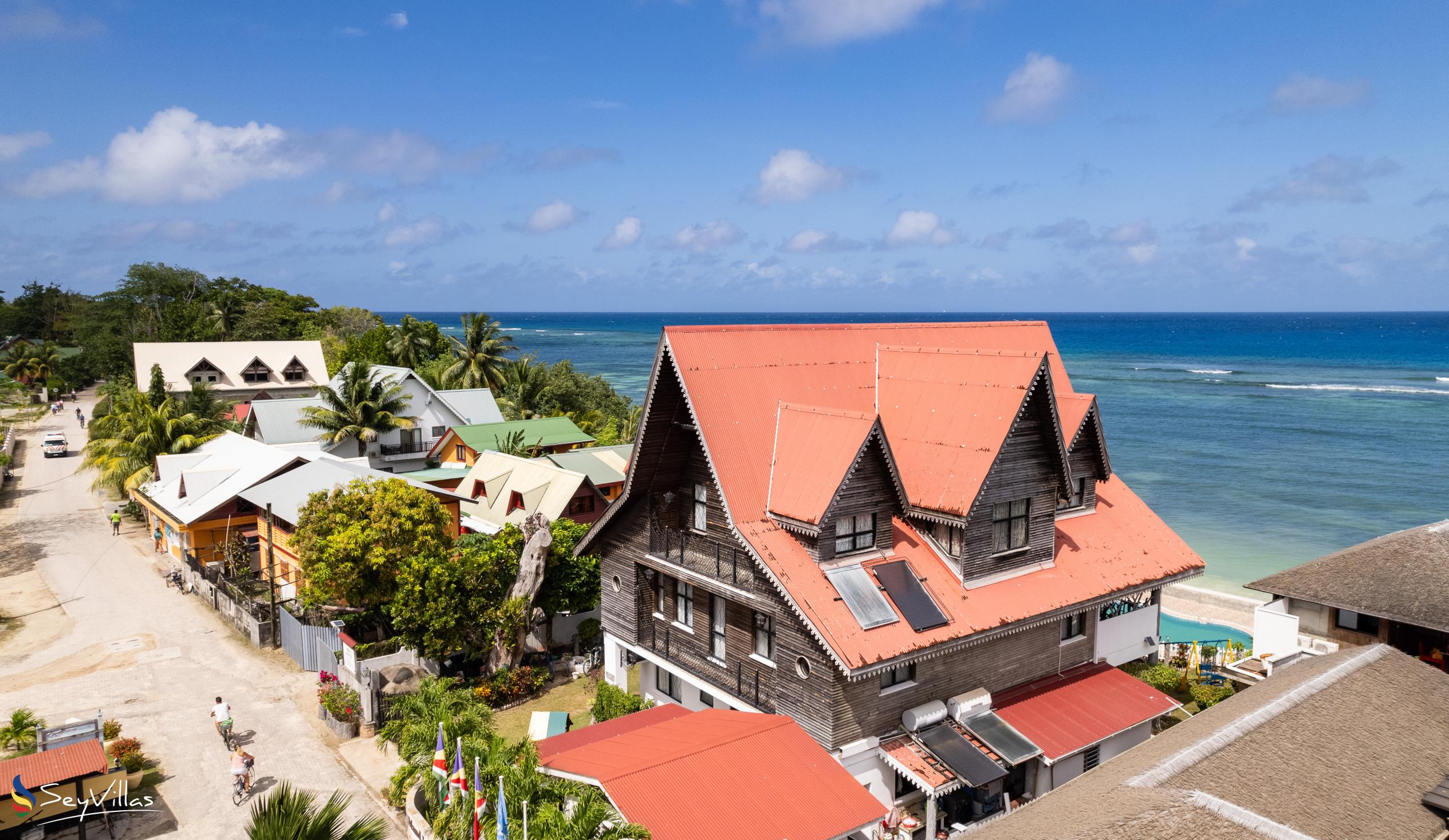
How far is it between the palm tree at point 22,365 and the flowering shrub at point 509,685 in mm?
107761

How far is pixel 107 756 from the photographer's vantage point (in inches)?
842

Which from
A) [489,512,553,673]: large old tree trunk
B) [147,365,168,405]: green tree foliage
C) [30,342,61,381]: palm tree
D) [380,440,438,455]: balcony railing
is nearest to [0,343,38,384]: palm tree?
[30,342,61,381]: palm tree

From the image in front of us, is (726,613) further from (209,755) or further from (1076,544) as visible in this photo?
(209,755)

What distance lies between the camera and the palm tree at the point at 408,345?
84.8 m

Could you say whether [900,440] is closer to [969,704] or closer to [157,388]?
[969,704]

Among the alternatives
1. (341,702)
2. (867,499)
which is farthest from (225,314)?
(867,499)

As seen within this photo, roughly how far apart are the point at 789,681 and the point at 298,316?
126650 mm

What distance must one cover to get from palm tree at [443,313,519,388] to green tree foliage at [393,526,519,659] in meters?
52.3

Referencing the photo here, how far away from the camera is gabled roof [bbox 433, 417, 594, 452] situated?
56.2 meters

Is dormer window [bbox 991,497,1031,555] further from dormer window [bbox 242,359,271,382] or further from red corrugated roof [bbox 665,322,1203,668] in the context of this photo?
dormer window [bbox 242,359,271,382]

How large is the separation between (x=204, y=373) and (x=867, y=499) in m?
77.7

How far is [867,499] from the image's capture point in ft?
66.6

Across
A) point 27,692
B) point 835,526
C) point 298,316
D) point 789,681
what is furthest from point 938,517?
point 298,316

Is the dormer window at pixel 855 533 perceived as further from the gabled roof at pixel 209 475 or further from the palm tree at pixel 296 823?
the gabled roof at pixel 209 475
